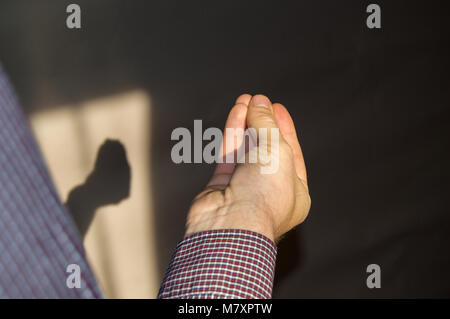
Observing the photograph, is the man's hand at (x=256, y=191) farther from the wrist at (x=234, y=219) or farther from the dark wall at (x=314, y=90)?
the dark wall at (x=314, y=90)

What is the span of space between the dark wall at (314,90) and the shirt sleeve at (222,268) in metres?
0.46

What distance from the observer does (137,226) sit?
3.07 feet

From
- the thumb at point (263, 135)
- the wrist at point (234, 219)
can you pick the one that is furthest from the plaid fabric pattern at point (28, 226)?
the thumb at point (263, 135)

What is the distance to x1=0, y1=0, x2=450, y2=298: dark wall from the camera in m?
0.79

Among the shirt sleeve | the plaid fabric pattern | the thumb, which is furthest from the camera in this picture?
the thumb

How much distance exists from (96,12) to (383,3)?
1.94ft

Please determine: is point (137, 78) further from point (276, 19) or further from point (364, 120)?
point (364, 120)

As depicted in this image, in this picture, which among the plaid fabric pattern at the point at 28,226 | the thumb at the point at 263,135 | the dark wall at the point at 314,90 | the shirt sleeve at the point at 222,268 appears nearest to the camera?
the plaid fabric pattern at the point at 28,226

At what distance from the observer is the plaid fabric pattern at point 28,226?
0.18m

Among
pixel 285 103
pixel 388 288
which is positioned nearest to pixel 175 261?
pixel 285 103

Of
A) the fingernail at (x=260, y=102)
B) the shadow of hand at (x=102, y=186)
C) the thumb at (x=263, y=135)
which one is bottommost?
the shadow of hand at (x=102, y=186)

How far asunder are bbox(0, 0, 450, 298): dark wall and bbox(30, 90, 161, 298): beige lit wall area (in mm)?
24

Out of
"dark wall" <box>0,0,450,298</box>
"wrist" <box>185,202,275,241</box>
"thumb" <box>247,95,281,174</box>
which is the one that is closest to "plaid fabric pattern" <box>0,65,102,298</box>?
"wrist" <box>185,202,275,241</box>

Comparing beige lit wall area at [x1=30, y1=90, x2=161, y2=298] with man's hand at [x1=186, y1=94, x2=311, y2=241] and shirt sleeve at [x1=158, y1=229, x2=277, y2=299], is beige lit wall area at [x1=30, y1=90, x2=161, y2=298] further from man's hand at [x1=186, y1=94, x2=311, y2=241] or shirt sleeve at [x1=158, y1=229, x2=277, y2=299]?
shirt sleeve at [x1=158, y1=229, x2=277, y2=299]
